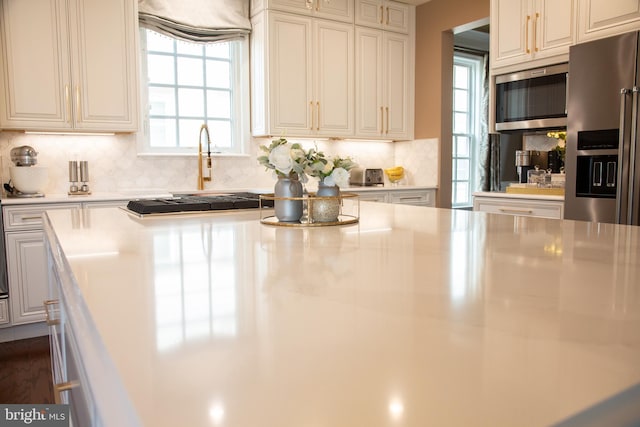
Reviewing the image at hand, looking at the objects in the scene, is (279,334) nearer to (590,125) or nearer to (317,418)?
(317,418)

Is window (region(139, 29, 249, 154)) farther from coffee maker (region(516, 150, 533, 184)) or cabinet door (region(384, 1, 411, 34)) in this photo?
coffee maker (region(516, 150, 533, 184))

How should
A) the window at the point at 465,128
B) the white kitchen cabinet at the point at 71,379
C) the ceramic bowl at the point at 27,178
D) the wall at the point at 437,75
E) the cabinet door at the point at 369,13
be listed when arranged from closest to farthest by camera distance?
the white kitchen cabinet at the point at 71,379
the ceramic bowl at the point at 27,178
the cabinet door at the point at 369,13
the wall at the point at 437,75
the window at the point at 465,128

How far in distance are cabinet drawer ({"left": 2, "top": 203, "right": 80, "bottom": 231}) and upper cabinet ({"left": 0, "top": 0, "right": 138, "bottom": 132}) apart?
23.6 inches

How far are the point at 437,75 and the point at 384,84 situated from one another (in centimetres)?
52

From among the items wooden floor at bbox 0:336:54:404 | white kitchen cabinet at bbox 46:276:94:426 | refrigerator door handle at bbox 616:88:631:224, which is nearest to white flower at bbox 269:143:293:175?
white kitchen cabinet at bbox 46:276:94:426

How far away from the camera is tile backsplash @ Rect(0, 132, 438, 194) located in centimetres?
369

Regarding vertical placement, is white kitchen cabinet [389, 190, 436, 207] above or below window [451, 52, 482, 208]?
below

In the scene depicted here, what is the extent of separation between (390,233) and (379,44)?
3.89 metres

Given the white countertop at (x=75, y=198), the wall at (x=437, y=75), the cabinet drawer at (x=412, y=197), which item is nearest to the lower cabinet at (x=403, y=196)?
the cabinet drawer at (x=412, y=197)

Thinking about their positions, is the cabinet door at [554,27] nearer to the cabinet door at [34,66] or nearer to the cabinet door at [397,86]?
the cabinet door at [397,86]

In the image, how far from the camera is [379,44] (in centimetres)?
482

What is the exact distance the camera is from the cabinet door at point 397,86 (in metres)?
4.90

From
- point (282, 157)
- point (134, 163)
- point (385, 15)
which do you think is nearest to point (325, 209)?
point (282, 157)

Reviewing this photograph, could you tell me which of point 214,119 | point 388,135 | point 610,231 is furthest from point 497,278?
point 388,135
